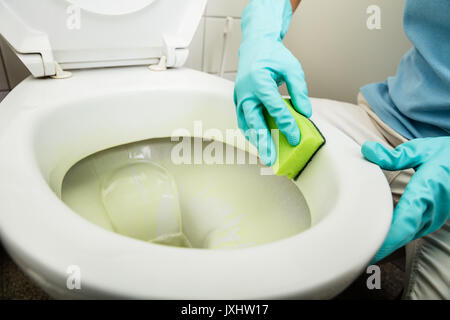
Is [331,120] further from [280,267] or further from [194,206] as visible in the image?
[280,267]

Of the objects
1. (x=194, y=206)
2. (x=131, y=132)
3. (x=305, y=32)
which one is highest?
(x=305, y=32)

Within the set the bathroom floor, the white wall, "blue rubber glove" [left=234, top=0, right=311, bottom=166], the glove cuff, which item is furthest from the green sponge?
the white wall

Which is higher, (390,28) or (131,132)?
(390,28)

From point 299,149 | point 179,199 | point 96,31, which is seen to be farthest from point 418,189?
point 96,31

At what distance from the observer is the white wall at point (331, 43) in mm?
705

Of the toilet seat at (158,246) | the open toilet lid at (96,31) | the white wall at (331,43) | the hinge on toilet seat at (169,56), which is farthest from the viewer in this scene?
the white wall at (331,43)

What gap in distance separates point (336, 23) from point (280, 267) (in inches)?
30.4

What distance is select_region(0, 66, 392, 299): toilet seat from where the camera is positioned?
184 mm

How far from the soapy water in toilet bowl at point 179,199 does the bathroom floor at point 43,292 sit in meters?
0.27

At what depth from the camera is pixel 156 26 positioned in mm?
560

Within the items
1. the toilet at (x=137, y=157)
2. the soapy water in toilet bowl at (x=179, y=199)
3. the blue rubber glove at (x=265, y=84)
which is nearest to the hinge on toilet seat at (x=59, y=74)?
the toilet at (x=137, y=157)

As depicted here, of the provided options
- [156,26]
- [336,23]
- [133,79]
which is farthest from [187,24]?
[336,23]

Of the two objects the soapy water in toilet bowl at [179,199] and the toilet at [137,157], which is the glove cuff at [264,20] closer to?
the toilet at [137,157]

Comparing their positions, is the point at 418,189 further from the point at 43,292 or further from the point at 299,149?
Answer: the point at 43,292
